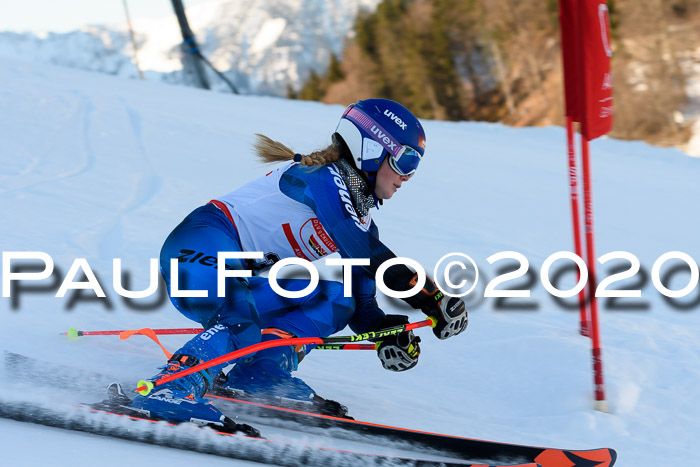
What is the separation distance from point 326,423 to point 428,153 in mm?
6368

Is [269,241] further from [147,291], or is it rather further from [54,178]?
[54,178]

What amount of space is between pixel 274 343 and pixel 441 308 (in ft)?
2.25

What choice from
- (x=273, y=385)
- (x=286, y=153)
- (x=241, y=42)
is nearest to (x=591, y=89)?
(x=286, y=153)

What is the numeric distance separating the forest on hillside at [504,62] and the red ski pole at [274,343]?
24.5 metres

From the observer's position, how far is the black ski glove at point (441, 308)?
2.92m

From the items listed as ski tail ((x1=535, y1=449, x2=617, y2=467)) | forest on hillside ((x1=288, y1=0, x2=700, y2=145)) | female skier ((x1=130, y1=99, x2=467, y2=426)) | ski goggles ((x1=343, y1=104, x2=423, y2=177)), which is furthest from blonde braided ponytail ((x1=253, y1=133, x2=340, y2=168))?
forest on hillside ((x1=288, y1=0, x2=700, y2=145))

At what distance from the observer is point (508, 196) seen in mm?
7461

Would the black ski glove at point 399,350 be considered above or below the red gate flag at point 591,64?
Answer: below

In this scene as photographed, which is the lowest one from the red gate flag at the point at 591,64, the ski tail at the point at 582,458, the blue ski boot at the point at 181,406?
the ski tail at the point at 582,458

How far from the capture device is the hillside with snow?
93062mm

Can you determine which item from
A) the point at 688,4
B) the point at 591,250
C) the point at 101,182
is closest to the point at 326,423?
the point at 591,250

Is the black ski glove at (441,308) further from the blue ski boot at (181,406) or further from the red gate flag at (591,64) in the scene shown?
the red gate flag at (591,64)

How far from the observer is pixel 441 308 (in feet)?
9.59

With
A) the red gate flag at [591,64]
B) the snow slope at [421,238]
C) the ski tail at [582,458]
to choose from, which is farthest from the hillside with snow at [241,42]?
the ski tail at [582,458]
